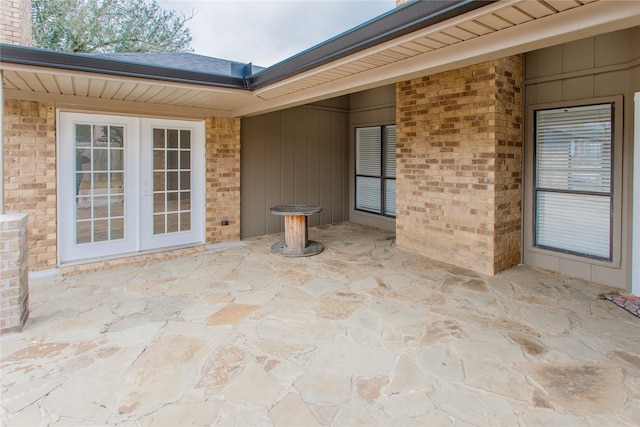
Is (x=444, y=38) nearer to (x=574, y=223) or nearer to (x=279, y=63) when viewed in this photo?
(x=279, y=63)

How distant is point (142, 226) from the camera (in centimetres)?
572

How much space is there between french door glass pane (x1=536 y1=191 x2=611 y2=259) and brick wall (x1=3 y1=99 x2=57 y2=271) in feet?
21.2

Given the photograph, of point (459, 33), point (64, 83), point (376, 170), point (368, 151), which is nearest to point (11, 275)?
point (64, 83)

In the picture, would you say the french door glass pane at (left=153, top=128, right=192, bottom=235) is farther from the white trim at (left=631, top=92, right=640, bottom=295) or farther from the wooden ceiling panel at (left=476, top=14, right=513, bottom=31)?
the white trim at (left=631, top=92, right=640, bottom=295)

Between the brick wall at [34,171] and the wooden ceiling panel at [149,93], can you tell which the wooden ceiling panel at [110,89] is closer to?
the wooden ceiling panel at [149,93]

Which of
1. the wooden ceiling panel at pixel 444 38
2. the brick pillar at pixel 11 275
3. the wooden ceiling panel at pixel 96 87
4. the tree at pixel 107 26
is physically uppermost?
the tree at pixel 107 26

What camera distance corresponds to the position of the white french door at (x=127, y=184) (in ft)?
16.7

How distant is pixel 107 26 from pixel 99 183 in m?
10.1

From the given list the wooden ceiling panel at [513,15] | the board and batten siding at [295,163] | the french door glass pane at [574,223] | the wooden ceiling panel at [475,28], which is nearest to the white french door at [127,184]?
the board and batten siding at [295,163]

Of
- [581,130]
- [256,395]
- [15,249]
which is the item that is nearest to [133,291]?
[15,249]

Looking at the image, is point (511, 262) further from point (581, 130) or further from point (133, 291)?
point (133, 291)

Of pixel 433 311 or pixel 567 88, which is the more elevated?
pixel 567 88

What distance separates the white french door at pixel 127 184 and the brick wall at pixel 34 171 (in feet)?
0.43

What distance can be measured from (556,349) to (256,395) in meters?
2.30
